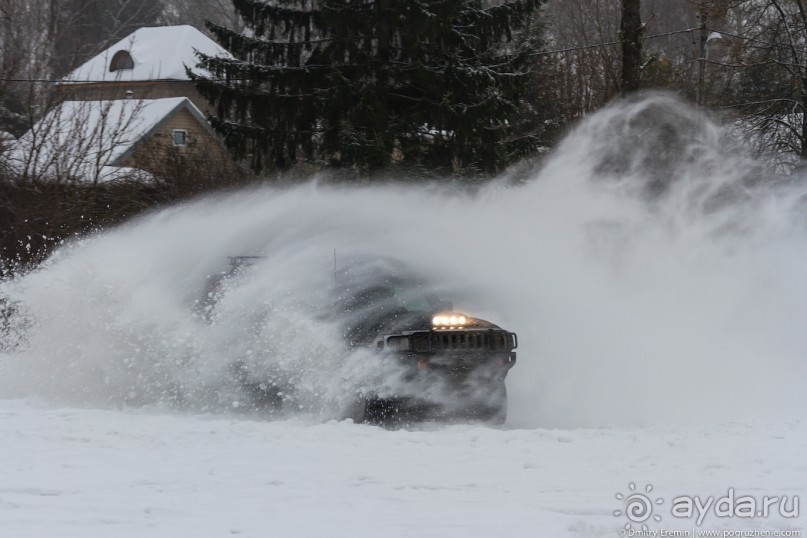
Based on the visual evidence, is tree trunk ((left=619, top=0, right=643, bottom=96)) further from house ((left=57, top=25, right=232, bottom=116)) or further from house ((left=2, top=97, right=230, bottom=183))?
house ((left=57, top=25, right=232, bottom=116))

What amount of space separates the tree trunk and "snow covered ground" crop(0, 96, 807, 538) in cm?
320

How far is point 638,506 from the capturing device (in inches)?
213

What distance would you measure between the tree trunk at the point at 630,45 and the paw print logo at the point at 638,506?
1303cm

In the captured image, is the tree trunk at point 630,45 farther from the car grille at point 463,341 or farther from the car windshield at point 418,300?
the car grille at point 463,341

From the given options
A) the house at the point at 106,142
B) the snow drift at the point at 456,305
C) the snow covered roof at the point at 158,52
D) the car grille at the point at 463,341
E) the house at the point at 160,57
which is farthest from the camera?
the snow covered roof at the point at 158,52

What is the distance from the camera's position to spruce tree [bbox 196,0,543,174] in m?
19.3

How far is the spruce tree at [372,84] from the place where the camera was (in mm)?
19266

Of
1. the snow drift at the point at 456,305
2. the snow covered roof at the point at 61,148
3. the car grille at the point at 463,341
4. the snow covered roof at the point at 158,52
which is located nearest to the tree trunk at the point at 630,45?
the snow drift at the point at 456,305

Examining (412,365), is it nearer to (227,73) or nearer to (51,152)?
(51,152)

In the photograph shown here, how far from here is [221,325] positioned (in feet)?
28.9

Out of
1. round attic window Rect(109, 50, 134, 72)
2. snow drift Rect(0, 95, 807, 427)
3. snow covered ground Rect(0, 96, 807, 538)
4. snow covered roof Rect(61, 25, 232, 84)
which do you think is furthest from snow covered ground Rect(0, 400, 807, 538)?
round attic window Rect(109, 50, 134, 72)

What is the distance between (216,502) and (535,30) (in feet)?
101

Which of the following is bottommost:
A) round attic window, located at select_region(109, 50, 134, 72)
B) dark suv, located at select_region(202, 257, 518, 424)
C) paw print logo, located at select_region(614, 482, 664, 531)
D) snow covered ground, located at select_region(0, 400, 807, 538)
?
snow covered ground, located at select_region(0, 400, 807, 538)

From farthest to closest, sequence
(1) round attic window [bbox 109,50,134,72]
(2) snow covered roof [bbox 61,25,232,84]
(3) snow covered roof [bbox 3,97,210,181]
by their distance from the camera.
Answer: (1) round attic window [bbox 109,50,134,72], (2) snow covered roof [bbox 61,25,232,84], (3) snow covered roof [bbox 3,97,210,181]
